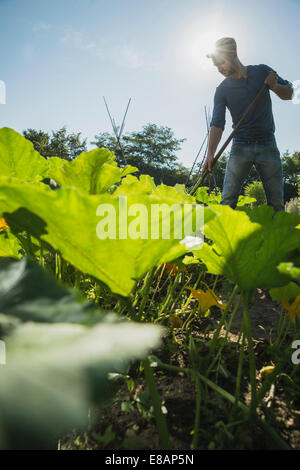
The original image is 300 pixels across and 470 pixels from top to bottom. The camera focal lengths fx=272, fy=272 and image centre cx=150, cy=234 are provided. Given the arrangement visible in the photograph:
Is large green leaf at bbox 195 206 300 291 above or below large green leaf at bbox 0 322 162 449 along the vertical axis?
above

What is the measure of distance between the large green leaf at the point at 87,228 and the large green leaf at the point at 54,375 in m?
0.18

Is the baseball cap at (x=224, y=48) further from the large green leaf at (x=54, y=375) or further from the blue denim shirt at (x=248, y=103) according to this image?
the large green leaf at (x=54, y=375)

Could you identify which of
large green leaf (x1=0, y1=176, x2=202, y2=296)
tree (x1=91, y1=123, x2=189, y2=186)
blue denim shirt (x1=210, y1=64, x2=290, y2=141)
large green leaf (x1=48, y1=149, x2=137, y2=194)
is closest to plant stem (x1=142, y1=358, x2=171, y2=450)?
large green leaf (x1=0, y1=176, x2=202, y2=296)

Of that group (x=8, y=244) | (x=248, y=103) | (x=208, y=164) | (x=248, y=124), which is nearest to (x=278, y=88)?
(x=248, y=103)

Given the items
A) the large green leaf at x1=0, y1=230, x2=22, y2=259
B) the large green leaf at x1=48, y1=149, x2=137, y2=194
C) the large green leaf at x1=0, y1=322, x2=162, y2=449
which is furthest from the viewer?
the large green leaf at x1=0, y1=230, x2=22, y2=259

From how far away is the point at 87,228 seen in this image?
0.42m

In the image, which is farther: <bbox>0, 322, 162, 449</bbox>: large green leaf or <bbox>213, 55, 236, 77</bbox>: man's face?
<bbox>213, 55, 236, 77</bbox>: man's face

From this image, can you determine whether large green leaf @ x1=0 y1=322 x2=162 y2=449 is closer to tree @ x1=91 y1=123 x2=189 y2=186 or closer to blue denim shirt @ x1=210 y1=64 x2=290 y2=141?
blue denim shirt @ x1=210 y1=64 x2=290 y2=141

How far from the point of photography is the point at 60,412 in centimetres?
17

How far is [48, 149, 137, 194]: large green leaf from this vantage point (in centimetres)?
70

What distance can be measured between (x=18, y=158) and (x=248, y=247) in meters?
0.69

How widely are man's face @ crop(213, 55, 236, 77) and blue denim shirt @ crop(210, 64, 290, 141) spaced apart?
65 millimetres
